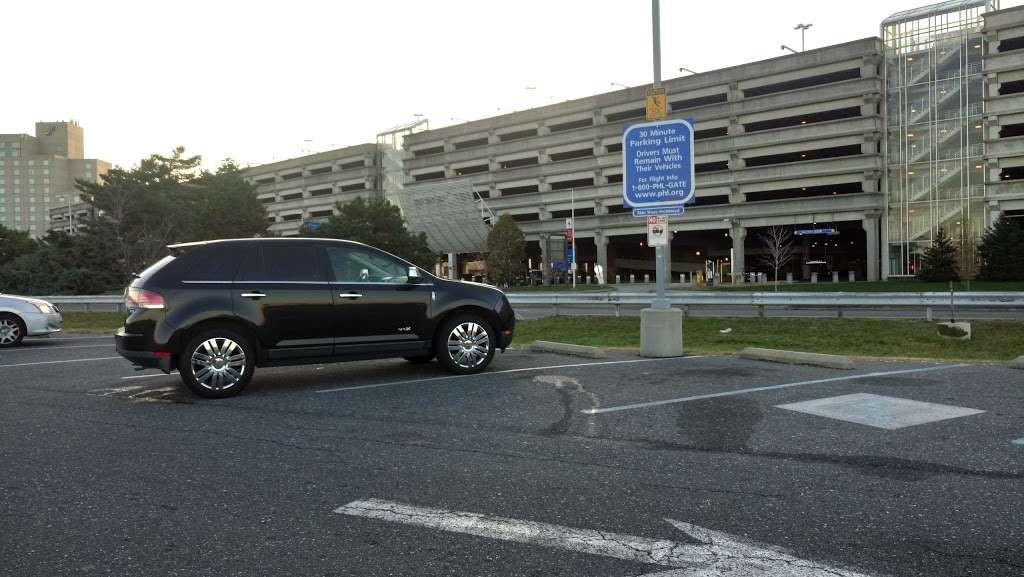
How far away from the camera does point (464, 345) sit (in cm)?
905

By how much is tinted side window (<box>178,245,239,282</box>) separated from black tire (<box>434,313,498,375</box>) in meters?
2.61

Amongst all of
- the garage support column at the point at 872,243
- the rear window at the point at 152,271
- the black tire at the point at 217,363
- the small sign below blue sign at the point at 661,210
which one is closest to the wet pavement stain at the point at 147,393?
the black tire at the point at 217,363

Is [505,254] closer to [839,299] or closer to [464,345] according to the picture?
[839,299]

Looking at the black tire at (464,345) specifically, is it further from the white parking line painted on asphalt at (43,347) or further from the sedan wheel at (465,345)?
the white parking line painted on asphalt at (43,347)

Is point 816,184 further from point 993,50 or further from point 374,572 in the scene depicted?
point 374,572

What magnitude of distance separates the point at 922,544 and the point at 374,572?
100 inches

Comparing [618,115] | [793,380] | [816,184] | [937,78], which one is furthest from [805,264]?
[793,380]

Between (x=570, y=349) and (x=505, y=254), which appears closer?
(x=570, y=349)

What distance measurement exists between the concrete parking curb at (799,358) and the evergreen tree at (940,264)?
128ft

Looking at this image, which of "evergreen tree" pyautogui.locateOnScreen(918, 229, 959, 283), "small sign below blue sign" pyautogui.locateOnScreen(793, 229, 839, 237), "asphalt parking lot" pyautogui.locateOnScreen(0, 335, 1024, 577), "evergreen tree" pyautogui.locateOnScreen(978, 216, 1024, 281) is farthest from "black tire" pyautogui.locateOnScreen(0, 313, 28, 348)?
"small sign below blue sign" pyautogui.locateOnScreen(793, 229, 839, 237)

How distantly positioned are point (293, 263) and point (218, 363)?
143cm

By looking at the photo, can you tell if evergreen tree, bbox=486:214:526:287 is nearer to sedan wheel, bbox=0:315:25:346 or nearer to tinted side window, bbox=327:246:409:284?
sedan wheel, bbox=0:315:25:346

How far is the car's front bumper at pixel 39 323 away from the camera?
47.6ft

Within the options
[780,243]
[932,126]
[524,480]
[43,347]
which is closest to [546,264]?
[780,243]
